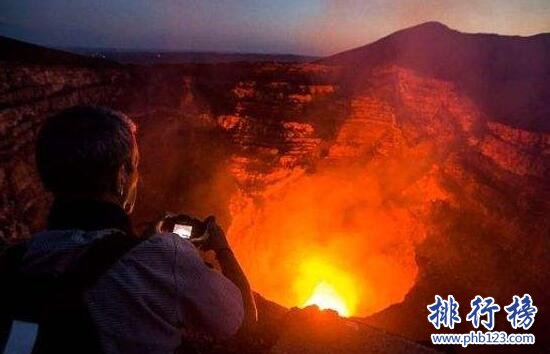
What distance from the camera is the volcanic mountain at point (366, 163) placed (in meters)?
10.3

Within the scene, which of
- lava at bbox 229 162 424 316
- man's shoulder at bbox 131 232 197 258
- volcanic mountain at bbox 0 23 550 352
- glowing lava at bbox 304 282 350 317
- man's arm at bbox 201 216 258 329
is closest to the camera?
man's shoulder at bbox 131 232 197 258

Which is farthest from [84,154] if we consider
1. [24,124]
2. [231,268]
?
[24,124]

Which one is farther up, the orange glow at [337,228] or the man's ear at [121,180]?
the man's ear at [121,180]

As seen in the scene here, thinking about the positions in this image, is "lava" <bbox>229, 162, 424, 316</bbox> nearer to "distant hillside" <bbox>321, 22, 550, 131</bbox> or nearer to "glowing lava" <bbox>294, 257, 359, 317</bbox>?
"glowing lava" <bbox>294, 257, 359, 317</bbox>

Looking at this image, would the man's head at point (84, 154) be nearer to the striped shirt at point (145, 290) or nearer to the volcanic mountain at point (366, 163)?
the striped shirt at point (145, 290)

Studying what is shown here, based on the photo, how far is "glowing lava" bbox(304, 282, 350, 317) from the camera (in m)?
14.6

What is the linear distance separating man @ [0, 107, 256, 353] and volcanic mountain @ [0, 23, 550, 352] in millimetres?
7868

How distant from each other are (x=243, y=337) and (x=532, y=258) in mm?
8205

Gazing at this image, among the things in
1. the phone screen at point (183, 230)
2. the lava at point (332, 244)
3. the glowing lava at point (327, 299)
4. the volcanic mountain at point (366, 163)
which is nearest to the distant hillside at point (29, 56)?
the volcanic mountain at point (366, 163)

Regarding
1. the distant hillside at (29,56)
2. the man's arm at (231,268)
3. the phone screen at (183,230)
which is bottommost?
the man's arm at (231,268)

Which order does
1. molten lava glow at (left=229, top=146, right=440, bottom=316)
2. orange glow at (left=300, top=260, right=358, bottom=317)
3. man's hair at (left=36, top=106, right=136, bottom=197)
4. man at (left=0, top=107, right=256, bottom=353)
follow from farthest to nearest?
orange glow at (left=300, top=260, right=358, bottom=317) < molten lava glow at (left=229, top=146, right=440, bottom=316) < man's hair at (left=36, top=106, right=136, bottom=197) < man at (left=0, top=107, right=256, bottom=353)

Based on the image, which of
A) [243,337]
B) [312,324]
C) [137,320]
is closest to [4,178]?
[243,337]

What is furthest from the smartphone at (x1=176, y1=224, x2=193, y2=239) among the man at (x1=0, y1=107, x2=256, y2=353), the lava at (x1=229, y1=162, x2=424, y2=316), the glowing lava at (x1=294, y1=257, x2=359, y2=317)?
the glowing lava at (x1=294, y1=257, x2=359, y2=317)

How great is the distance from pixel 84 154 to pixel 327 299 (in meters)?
14.1
